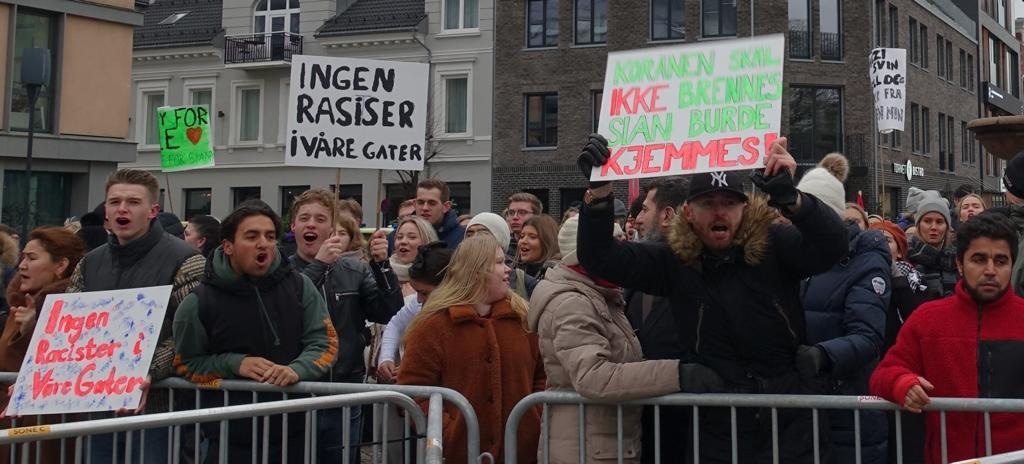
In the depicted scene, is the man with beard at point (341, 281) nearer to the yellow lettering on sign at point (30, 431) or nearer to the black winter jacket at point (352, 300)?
the black winter jacket at point (352, 300)

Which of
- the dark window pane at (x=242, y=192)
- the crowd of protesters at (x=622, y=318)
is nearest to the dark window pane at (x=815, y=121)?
the dark window pane at (x=242, y=192)

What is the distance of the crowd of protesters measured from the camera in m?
4.03

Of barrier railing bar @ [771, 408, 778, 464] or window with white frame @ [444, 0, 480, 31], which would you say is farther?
window with white frame @ [444, 0, 480, 31]

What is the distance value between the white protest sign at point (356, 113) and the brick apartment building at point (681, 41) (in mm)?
23999

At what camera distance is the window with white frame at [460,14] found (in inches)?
1339

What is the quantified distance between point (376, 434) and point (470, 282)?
0.85m

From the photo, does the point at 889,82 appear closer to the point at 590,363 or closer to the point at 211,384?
the point at 590,363

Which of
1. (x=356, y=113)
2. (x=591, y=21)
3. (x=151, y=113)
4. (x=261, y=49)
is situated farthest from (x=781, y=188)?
(x=151, y=113)

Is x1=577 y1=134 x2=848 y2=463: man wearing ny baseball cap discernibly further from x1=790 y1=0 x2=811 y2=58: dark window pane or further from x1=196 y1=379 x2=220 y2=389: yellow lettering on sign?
x1=790 y1=0 x2=811 y2=58: dark window pane

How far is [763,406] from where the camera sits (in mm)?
4020

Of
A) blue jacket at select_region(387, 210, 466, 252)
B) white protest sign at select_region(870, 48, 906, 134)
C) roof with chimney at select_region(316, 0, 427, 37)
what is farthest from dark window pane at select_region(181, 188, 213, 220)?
blue jacket at select_region(387, 210, 466, 252)

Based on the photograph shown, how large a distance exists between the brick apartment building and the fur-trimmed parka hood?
89.0 ft

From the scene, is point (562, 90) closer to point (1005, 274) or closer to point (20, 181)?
point (20, 181)

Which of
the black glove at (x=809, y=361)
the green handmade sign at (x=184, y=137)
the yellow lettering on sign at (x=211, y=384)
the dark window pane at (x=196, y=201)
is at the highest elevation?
the dark window pane at (x=196, y=201)
